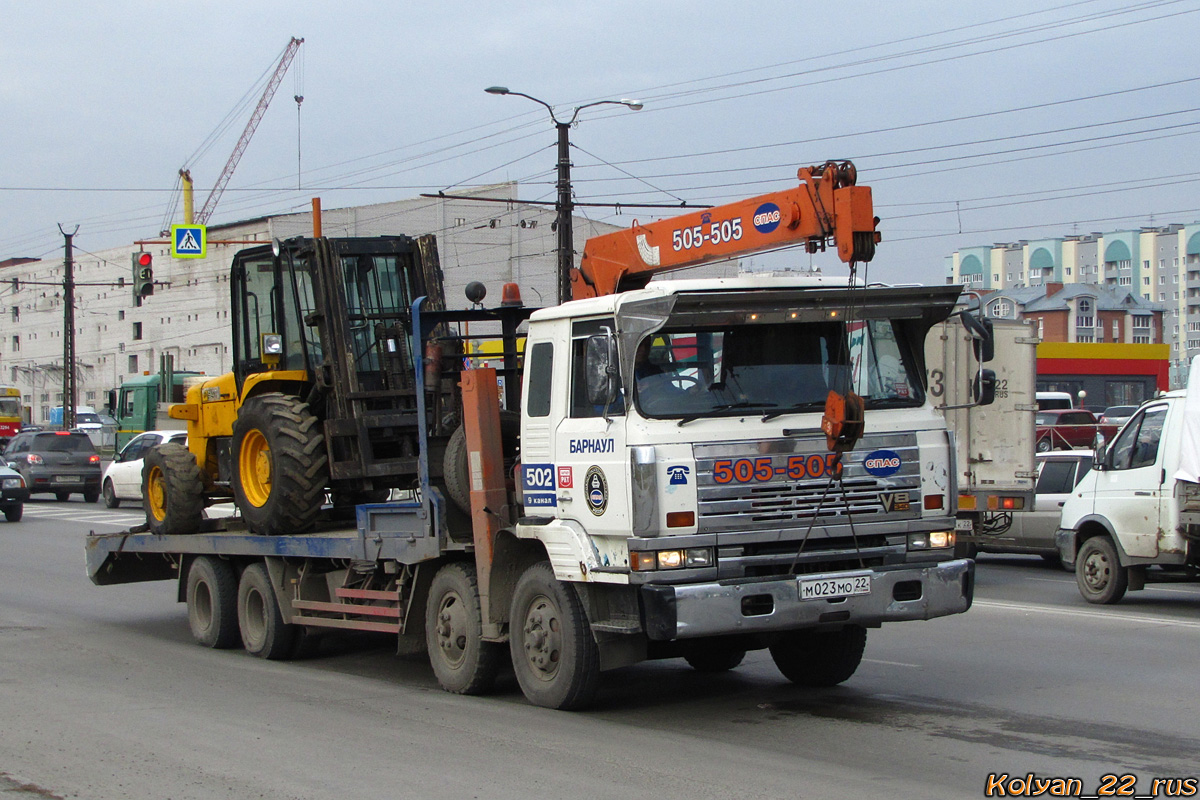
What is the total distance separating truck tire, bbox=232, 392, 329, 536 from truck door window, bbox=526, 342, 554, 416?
2.87 metres

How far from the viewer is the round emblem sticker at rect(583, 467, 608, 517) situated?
7609 millimetres

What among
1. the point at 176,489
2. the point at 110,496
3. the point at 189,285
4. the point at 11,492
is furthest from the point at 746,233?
the point at 189,285

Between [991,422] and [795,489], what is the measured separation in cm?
914

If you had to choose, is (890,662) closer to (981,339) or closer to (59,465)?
(981,339)

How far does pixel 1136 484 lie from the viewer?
13.2m

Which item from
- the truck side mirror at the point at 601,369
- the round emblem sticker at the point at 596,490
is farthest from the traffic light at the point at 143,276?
the round emblem sticker at the point at 596,490

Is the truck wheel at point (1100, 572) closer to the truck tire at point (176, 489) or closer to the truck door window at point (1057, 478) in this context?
the truck door window at point (1057, 478)

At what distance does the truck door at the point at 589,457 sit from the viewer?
24.6 ft

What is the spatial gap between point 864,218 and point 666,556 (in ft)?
7.64

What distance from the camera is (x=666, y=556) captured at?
735 cm

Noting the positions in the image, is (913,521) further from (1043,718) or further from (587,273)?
(587,273)

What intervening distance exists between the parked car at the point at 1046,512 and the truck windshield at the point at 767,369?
9.48 metres

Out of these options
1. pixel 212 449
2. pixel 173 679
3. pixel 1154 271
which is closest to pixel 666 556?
pixel 173 679

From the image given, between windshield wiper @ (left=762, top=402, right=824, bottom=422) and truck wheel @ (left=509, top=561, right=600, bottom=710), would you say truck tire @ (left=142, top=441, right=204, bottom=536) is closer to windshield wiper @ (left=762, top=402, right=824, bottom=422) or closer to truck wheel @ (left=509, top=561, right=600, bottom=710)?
truck wheel @ (left=509, top=561, right=600, bottom=710)
